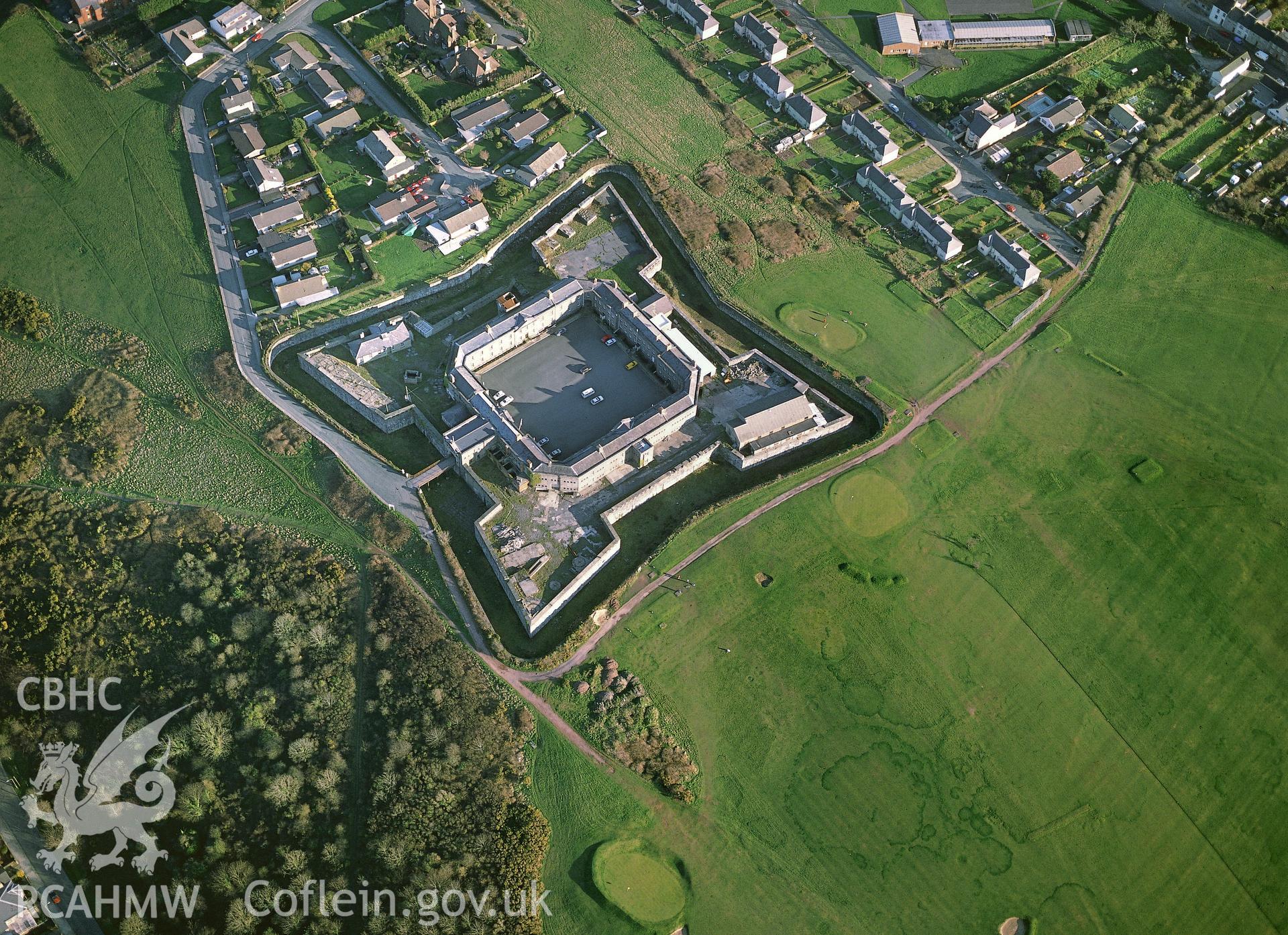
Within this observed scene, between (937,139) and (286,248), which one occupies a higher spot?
(286,248)

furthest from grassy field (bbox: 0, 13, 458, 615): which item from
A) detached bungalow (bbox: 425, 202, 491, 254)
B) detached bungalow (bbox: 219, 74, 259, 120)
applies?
detached bungalow (bbox: 425, 202, 491, 254)

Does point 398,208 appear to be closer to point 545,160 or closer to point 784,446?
point 545,160

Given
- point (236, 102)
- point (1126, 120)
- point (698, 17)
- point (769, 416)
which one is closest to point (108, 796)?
point (769, 416)

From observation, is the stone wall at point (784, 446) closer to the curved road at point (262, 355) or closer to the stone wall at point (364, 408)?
the curved road at point (262, 355)

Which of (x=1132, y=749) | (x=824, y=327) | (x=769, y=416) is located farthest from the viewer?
(x=824, y=327)

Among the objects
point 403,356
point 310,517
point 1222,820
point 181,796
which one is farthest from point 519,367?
point 1222,820

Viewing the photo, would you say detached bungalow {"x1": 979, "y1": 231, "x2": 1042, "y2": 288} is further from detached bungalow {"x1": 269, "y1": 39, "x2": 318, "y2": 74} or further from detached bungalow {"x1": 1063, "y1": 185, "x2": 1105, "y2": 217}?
detached bungalow {"x1": 269, "y1": 39, "x2": 318, "y2": 74}

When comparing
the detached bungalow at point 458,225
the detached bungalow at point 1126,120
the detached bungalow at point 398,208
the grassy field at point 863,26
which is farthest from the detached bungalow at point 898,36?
the detached bungalow at point 398,208

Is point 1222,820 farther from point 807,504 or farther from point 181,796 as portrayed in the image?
point 181,796
